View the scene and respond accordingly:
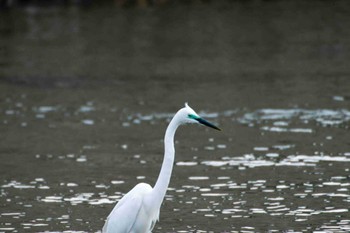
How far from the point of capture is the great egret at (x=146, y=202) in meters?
10.8

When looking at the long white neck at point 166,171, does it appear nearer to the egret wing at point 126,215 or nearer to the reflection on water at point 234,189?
the egret wing at point 126,215

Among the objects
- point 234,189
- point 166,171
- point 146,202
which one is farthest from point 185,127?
point 166,171

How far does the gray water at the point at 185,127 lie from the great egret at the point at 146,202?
1.17 metres

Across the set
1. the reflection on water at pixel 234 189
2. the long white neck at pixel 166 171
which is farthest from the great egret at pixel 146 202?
the reflection on water at pixel 234 189

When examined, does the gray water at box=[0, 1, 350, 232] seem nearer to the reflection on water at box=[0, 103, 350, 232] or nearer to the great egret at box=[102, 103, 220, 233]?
the reflection on water at box=[0, 103, 350, 232]

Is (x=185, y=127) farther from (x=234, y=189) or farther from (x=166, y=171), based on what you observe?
(x=166, y=171)

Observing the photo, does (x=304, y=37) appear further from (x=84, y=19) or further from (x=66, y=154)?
(x=66, y=154)

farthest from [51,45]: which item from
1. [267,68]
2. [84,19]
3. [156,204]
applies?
[156,204]

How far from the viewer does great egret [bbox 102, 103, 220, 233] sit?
1084 centimetres

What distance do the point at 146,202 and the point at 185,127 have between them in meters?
8.82

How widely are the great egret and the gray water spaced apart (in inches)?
45.9

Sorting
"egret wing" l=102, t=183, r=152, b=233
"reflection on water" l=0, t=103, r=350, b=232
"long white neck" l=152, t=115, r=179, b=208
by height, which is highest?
"long white neck" l=152, t=115, r=179, b=208

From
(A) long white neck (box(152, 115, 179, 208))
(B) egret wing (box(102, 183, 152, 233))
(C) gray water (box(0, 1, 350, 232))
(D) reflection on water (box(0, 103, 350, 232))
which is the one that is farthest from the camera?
(C) gray water (box(0, 1, 350, 232))

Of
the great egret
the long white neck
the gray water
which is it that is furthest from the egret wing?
the gray water
